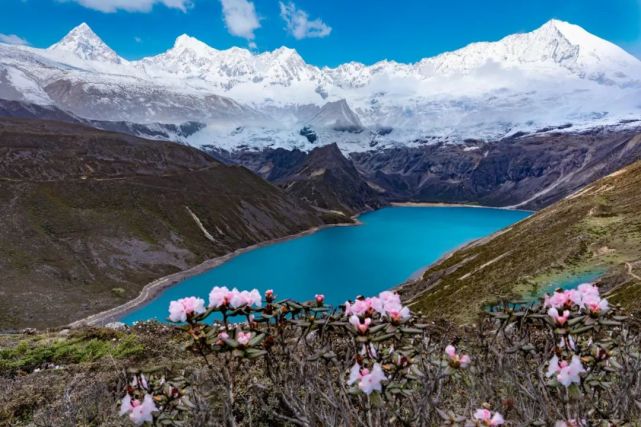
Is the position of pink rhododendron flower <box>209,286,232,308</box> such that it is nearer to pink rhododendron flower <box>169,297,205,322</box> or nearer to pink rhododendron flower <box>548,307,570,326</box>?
pink rhododendron flower <box>169,297,205,322</box>

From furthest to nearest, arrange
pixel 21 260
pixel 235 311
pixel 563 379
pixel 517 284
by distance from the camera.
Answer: pixel 21 260, pixel 517 284, pixel 235 311, pixel 563 379

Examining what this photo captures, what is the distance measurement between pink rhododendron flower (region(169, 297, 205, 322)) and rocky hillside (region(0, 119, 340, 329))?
88.0m

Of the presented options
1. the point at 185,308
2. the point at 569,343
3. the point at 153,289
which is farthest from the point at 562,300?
the point at 153,289

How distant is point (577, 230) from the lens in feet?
197

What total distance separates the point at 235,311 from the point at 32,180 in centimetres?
15586

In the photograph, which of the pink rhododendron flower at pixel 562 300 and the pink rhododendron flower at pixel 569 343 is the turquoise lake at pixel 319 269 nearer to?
the pink rhododendron flower at pixel 569 343

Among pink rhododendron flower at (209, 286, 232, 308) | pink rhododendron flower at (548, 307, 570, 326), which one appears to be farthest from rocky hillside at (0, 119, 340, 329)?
pink rhododendron flower at (548, 307, 570, 326)

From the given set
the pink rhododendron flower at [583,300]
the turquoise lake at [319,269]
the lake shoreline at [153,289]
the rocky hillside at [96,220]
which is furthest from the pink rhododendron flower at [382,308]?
the rocky hillside at [96,220]

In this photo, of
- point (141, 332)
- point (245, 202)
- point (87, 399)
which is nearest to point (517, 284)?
point (141, 332)

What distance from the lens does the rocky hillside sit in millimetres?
96812

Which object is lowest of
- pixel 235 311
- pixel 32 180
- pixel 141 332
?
pixel 141 332

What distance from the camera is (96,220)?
422 feet

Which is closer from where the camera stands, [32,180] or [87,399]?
[87,399]

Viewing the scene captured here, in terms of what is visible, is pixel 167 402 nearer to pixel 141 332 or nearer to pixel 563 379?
pixel 563 379
